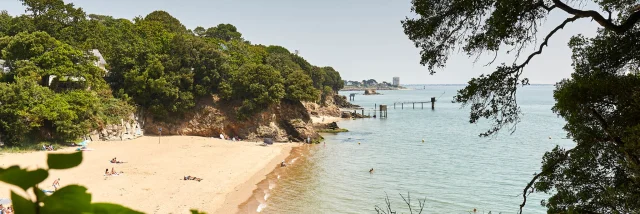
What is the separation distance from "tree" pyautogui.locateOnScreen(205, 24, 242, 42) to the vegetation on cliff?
28019mm

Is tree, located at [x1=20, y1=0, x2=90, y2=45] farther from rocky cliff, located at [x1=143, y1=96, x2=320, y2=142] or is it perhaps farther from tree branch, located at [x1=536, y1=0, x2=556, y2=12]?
tree branch, located at [x1=536, y1=0, x2=556, y2=12]

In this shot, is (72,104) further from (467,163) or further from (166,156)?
(467,163)

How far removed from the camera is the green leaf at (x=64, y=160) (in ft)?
2.76

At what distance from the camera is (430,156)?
3675 cm

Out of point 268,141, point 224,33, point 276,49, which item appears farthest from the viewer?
point 276,49

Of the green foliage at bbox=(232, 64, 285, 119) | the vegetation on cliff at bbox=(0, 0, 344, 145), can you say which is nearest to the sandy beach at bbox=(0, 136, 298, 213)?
the vegetation on cliff at bbox=(0, 0, 344, 145)

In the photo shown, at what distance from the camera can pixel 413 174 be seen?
96.8ft

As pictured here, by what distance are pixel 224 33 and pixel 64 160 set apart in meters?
80.2

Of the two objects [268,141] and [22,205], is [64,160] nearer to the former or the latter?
[22,205]

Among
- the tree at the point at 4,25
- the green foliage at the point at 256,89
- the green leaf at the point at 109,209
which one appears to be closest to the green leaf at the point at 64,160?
the green leaf at the point at 109,209

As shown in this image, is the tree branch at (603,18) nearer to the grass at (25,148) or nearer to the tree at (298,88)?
the grass at (25,148)

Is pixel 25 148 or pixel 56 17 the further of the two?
pixel 56 17

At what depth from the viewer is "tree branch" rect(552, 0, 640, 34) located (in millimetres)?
5887

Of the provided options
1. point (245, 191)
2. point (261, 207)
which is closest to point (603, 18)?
point (261, 207)
